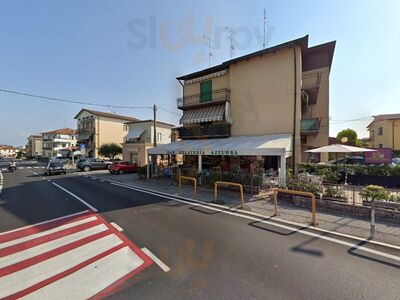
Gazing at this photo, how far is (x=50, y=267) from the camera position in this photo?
14.0 feet

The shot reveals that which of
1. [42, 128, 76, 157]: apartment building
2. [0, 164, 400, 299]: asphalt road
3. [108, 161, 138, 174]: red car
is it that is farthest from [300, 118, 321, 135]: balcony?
[42, 128, 76, 157]: apartment building

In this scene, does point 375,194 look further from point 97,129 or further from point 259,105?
point 97,129

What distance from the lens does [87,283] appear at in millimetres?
3689

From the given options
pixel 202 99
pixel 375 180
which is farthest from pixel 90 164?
pixel 375 180

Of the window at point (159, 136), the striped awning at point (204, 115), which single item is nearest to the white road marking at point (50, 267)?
the striped awning at point (204, 115)

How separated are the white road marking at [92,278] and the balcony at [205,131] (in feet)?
46.0

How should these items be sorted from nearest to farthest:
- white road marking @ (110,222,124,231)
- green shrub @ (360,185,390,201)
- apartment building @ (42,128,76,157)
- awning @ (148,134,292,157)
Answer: white road marking @ (110,222,124,231) → green shrub @ (360,185,390,201) → awning @ (148,134,292,157) → apartment building @ (42,128,76,157)

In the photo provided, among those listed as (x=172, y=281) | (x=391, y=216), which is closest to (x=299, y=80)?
(x=391, y=216)

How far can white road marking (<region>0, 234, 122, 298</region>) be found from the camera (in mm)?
3695

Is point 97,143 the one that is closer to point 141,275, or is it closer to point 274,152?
point 274,152

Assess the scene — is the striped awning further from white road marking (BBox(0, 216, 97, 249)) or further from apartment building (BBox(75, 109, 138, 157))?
apartment building (BBox(75, 109, 138, 157))

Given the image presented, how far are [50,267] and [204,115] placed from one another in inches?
623

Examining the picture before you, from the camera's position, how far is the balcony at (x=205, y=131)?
17703mm

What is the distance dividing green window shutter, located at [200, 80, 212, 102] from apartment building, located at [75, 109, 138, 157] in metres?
27.6
